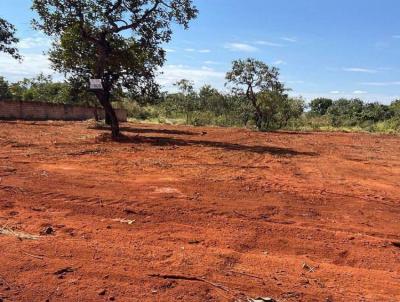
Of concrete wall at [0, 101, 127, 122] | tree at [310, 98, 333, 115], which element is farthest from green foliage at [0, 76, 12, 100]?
tree at [310, 98, 333, 115]

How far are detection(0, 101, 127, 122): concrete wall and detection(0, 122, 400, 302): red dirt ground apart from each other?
854 inches

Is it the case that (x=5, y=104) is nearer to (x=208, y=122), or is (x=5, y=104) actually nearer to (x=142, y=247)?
(x=208, y=122)

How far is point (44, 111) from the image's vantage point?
112 ft

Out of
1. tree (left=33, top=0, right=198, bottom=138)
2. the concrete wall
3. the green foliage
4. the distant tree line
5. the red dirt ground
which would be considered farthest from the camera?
the green foliage

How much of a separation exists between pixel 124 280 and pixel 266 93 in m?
32.7

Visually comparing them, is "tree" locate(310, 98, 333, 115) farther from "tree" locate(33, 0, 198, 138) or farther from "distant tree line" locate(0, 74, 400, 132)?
"tree" locate(33, 0, 198, 138)

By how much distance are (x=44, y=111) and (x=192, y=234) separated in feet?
101

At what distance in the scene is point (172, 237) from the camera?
560 cm

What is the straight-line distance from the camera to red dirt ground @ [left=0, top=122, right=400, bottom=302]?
4.29m

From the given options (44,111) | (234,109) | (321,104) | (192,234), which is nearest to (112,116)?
(192,234)

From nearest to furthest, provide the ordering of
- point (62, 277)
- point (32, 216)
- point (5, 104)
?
point (62, 277)
point (32, 216)
point (5, 104)

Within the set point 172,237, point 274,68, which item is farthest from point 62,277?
point 274,68

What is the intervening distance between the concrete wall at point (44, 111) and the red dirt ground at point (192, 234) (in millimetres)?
21690

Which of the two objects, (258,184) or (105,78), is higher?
(105,78)
